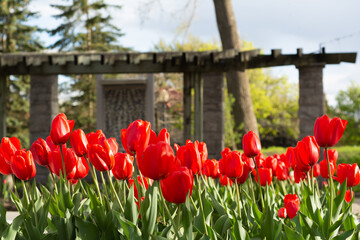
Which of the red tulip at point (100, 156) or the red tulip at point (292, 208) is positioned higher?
the red tulip at point (100, 156)

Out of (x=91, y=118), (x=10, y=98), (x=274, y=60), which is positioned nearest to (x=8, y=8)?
(x=10, y=98)

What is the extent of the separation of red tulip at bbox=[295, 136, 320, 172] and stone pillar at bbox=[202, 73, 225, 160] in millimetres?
6819

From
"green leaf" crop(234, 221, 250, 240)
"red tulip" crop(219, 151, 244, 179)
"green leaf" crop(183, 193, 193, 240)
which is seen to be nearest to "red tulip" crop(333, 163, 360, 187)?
"red tulip" crop(219, 151, 244, 179)

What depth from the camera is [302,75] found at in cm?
827

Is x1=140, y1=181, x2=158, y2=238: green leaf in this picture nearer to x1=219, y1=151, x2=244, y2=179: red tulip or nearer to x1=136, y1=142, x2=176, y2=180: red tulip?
x1=136, y1=142, x2=176, y2=180: red tulip

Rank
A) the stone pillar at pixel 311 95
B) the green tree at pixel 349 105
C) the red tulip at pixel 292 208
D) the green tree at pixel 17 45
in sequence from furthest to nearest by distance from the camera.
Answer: the green tree at pixel 349 105 → the green tree at pixel 17 45 → the stone pillar at pixel 311 95 → the red tulip at pixel 292 208

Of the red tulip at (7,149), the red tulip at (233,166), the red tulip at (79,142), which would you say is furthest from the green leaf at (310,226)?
the red tulip at (7,149)

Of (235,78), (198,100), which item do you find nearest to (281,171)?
(198,100)

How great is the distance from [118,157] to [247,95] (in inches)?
459

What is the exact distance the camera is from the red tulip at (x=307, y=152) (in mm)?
1741

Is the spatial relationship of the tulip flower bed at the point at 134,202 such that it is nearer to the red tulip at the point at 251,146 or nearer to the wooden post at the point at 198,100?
the red tulip at the point at 251,146

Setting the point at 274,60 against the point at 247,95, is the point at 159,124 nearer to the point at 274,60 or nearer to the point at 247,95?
the point at 247,95

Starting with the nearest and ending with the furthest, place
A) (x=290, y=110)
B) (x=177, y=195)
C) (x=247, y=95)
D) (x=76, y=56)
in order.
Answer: (x=177, y=195) → (x=76, y=56) → (x=247, y=95) → (x=290, y=110)

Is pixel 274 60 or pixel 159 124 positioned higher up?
pixel 274 60
